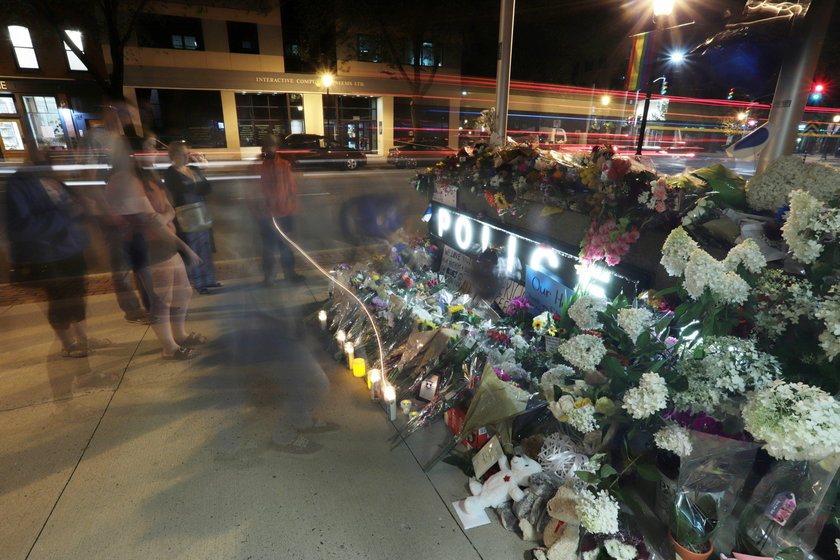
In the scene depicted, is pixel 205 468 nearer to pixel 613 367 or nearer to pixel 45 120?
pixel 613 367

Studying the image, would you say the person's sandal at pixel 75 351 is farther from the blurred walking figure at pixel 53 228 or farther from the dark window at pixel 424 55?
the dark window at pixel 424 55

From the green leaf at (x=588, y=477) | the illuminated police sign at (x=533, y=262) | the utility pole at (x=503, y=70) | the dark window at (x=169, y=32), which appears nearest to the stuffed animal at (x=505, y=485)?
the green leaf at (x=588, y=477)

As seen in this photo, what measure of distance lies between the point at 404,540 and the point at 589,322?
153 centimetres

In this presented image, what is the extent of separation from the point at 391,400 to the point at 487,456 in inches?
34.4

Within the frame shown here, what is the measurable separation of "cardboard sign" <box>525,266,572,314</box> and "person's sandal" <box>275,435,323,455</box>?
7.25ft

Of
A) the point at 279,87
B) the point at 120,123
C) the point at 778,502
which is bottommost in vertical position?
the point at 778,502

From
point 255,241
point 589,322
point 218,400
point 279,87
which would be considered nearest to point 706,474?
point 589,322

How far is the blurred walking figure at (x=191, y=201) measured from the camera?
206 inches

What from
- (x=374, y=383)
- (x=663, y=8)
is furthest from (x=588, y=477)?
(x=663, y=8)

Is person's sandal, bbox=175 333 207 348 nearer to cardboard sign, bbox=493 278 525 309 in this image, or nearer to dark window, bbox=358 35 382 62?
cardboard sign, bbox=493 278 525 309

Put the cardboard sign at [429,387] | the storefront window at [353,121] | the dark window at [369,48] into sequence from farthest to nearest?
1. the storefront window at [353,121]
2. the dark window at [369,48]
3. the cardboard sign at [429,387]

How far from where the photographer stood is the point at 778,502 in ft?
6.59

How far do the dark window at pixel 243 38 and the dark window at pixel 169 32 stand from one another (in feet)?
4.98

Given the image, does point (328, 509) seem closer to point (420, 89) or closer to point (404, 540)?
point (404, 540)
